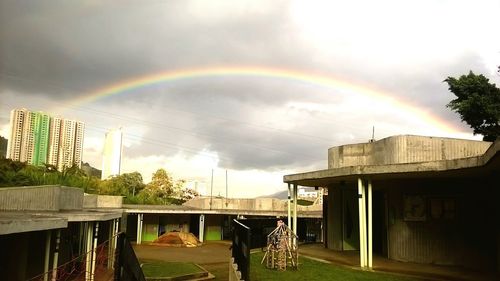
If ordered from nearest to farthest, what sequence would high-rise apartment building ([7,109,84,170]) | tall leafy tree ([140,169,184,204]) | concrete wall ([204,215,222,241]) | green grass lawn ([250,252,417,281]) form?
1. green grass lawn ([250,252,417,281])
2. concrete wall ([204,215,222,241])
3. tall leafy tree ([140,169,184,204])
4. high-rise apartment building ([7,109,84,170])

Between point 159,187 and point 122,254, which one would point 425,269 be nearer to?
point 122,254

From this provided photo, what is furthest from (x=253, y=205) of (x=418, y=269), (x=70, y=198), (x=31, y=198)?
(x=418, y=269)

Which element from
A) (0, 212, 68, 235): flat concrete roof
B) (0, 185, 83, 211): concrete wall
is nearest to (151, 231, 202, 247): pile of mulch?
(0, 185, 83, 211): concrete wall

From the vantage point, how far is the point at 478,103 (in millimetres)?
34750

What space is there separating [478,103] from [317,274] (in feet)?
89.0

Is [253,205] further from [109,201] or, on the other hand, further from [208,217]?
[109,201]

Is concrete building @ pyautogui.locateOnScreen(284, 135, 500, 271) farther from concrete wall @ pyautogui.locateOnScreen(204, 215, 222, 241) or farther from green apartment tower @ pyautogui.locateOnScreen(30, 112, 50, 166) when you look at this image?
green apartment tower @ pyautogui.locateOnScreen(30, 112, 50, 166)

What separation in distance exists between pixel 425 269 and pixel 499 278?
237 centimetres

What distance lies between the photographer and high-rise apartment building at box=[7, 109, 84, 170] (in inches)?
3155

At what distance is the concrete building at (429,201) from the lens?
50.2 feet

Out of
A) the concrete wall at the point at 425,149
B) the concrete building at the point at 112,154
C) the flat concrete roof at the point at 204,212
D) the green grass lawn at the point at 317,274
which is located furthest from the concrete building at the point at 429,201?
the concrete building at the point at 112,154

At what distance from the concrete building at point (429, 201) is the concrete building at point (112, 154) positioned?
9260cm

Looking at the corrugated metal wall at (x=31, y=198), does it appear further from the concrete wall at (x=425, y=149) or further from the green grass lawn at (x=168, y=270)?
the concrete wall at (x=425, y=149)

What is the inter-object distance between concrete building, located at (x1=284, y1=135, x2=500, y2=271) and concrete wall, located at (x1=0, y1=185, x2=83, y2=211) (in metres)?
9.94
